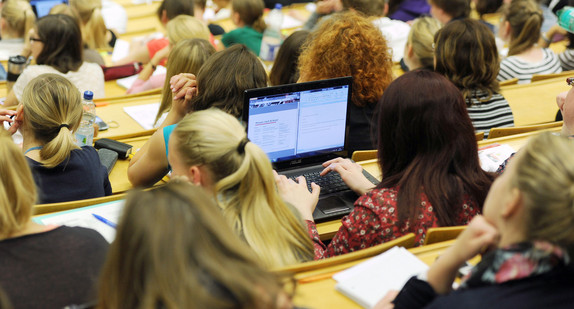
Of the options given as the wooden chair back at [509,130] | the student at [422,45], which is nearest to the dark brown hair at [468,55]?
the wooden chair back at [509,130]

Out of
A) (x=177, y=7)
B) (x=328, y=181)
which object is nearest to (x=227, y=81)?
(x=328, y=181)

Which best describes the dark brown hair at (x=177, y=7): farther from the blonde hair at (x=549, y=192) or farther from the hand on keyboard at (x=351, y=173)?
the blonde hair at (x=549, y=192)

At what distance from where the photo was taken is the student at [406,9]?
5.54 meters

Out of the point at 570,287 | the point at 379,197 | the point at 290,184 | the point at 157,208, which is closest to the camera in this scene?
the point at 157,208

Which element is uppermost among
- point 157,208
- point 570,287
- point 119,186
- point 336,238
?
point 157,208

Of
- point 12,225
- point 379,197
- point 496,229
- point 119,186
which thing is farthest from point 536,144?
point 119,186

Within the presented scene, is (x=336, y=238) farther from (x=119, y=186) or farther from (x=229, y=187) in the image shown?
(x=119, y=186)

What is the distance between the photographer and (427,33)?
140 inches

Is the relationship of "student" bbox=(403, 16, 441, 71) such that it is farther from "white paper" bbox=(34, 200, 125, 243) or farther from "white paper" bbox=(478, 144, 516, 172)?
"white paper" bbox=(34, 200, 125, 243)

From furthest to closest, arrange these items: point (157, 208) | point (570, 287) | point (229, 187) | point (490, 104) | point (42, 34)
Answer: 1. point (42, 34)
2. point (490, 104)
3. point (229, 187)
4. point (570, 287)
5. point (157, 208)

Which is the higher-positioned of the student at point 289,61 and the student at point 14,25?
the student at point 289,61

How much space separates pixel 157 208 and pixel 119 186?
1457mm

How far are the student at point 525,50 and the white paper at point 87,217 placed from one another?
2.70 m

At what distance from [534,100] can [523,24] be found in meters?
0.66
